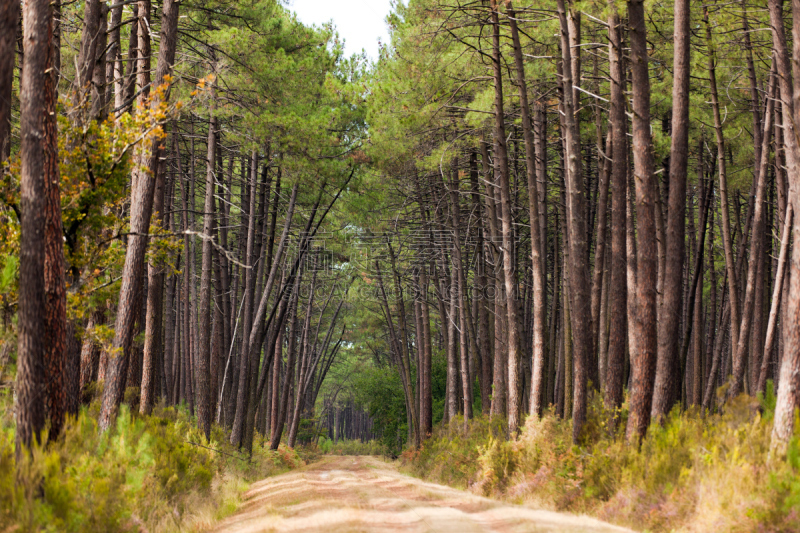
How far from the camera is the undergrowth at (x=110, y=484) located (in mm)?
5102

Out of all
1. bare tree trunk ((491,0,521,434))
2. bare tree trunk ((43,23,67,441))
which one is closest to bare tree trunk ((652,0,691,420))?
bare tree trunk ((491,0,521,434))

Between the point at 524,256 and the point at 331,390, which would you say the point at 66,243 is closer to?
the point at 524,256

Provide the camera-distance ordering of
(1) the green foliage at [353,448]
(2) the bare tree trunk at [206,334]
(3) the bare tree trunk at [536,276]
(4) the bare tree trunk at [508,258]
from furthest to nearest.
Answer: (1) the green foliage at [353,448] < (2) the bare tree trunk at [206,334] < (4) the bare tree trunk at [508,258] < (3) the bare tree trunk at [536,276]

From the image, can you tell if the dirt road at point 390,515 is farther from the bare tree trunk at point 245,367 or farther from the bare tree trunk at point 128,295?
the bare tree trunk at point 245,367

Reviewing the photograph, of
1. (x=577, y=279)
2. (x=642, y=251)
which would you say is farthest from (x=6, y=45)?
(x=577, y=279)

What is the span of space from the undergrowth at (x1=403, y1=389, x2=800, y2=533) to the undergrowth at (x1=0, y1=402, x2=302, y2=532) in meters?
4.81

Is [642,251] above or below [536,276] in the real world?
above

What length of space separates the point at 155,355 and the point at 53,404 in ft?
24.1

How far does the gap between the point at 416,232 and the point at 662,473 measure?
17.7m

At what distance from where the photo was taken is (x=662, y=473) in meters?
7.47

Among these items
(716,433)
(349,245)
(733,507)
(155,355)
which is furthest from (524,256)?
(733,507)

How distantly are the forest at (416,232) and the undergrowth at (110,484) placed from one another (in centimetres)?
4

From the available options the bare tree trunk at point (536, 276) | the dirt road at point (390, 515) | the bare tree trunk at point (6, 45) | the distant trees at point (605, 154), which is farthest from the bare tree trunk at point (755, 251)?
the bare tree trunk at point (6, 45)

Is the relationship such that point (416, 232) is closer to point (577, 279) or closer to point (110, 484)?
point (577, 279)
